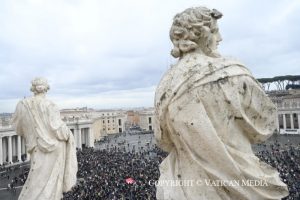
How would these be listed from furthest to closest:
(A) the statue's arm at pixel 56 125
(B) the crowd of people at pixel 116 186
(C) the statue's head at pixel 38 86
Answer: (B) the crowd of people at pixel 116 186 < (C) the statue's head at pixel 38 86 < (A) the statue's arm at pixel 56 125

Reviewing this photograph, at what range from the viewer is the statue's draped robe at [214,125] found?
2.39m

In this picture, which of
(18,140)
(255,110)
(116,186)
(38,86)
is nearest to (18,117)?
(38,86)

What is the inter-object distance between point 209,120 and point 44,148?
3278 mm

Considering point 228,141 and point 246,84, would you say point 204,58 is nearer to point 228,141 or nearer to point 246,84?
point 246,84

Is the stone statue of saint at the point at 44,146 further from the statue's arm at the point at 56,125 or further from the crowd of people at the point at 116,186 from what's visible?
the crowd of people at the point at 116,186

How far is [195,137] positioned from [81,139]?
69.6 m

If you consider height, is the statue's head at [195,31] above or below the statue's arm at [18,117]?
above

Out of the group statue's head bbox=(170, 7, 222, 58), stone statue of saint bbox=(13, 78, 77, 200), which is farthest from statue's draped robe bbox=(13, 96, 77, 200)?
statue's head bbox=(170, 7, 222, 58)

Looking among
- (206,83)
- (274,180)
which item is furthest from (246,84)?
(274,180)

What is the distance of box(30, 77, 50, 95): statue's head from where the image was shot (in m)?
5.29

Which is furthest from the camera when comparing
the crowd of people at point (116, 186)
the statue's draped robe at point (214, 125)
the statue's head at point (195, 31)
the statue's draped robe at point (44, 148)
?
the crowd of people at point (116, 186)

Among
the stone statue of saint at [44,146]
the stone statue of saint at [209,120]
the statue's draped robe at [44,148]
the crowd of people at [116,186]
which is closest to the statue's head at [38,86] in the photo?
the stone statue of saint at [44,146]

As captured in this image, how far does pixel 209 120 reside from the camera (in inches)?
93.8

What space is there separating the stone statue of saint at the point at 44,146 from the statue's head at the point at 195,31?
3.03 m
